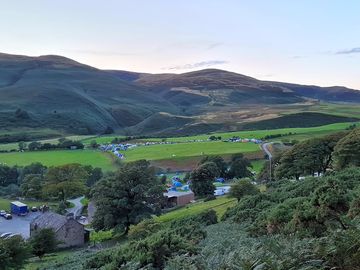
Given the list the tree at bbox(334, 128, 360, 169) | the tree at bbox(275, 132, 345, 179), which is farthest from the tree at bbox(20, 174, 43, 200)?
the tree at bbox(334, 128, 360, 169)

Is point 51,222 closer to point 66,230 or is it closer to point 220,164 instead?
point 66,230

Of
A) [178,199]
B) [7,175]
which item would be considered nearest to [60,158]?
[7,175]

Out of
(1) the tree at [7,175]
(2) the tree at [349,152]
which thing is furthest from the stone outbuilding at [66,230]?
(1) the tree at [7,175]

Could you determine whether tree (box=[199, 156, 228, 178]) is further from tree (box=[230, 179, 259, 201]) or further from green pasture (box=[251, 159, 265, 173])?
tree (box=[230, 179, 259, 201])

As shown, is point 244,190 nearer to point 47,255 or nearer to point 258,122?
point 47,255

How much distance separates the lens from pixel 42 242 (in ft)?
122

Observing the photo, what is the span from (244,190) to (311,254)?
3418cm

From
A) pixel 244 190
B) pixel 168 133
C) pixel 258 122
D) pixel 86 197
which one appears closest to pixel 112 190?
pixel 244 190

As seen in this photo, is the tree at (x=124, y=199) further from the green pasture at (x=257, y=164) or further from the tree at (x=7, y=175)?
the tree at (x=7, y=175)

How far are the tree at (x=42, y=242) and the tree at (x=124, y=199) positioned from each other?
417cm

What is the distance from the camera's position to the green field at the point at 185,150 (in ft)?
301

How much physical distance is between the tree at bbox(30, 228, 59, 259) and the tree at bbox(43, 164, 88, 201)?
28383 mm

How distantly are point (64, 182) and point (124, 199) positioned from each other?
28698 mm

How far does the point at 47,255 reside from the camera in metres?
38.6
